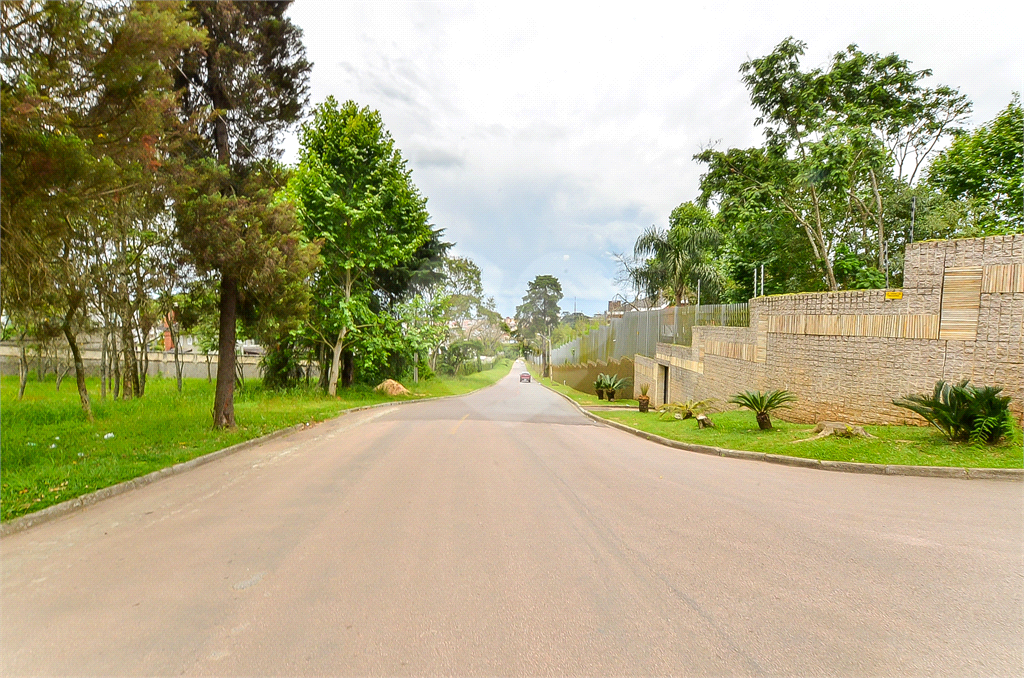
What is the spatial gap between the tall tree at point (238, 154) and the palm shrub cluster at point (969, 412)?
13.0 m

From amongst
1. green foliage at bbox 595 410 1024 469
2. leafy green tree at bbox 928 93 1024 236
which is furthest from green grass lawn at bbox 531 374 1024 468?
leafy green tree at bbox 928 93 1024 236

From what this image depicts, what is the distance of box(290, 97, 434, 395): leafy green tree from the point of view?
22.0 metres

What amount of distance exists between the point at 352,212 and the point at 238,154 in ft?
30.8

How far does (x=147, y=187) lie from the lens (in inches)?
335

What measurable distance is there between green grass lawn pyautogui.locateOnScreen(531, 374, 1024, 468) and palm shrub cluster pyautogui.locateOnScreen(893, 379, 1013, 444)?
0.67 feet

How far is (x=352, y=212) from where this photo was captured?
70.0 feet

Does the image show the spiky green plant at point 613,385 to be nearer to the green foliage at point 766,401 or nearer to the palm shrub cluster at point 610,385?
the palm shrub cluster at point 610,385

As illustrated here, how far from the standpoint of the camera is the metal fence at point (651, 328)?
56.1 feet

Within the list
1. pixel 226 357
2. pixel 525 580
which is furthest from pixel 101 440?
pixel 525 580

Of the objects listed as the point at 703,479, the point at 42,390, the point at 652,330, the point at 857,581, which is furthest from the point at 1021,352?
the point at 42,390

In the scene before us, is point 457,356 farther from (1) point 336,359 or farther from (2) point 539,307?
(2) point 539,307

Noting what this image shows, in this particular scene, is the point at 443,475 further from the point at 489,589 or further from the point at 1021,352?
the point at 1021,352

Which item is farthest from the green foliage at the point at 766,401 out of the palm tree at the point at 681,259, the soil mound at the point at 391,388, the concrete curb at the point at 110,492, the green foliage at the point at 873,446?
the soil mound at the point at 391,388

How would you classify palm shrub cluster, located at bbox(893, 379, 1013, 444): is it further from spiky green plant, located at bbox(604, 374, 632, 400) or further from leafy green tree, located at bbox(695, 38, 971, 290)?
spiky green plant, located at bbox(604, 374, 632, 400)
